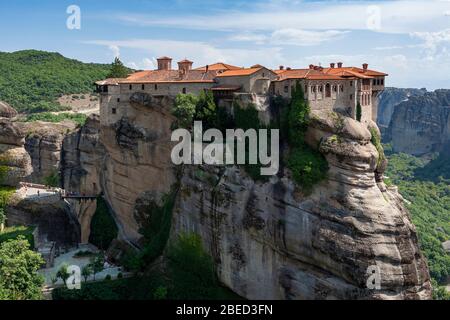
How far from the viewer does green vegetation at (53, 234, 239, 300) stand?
45.0m

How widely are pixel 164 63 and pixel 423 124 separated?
123m

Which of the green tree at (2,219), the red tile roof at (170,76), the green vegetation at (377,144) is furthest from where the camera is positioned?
the green tree at (2,219)

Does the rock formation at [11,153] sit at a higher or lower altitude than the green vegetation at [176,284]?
higher

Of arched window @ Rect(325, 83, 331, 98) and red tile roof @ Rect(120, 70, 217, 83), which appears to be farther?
red tile roof @ Rect(120, 70, 217, 83)

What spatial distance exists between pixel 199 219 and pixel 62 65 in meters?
103

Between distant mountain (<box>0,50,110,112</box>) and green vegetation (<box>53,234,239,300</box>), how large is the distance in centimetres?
7748

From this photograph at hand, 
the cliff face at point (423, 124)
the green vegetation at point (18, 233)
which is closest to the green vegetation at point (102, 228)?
the green vegetation at point (18, 233)

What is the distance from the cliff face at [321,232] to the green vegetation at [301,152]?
0.69 metres

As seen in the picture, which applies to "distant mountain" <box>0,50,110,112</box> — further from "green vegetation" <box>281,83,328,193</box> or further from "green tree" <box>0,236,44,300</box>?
"green vegetation" <box>281,83,328,193</box>

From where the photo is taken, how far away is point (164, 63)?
55656 mm

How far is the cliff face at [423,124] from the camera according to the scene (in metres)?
156

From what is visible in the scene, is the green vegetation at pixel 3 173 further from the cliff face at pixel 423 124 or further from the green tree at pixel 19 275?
the cliff face at pixel 423 124

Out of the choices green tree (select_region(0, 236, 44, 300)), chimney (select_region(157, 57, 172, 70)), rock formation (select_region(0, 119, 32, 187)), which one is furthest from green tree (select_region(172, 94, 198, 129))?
rock formation (select_region(0, 119, 32, 187))

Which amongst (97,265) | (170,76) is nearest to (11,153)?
(97,265)
